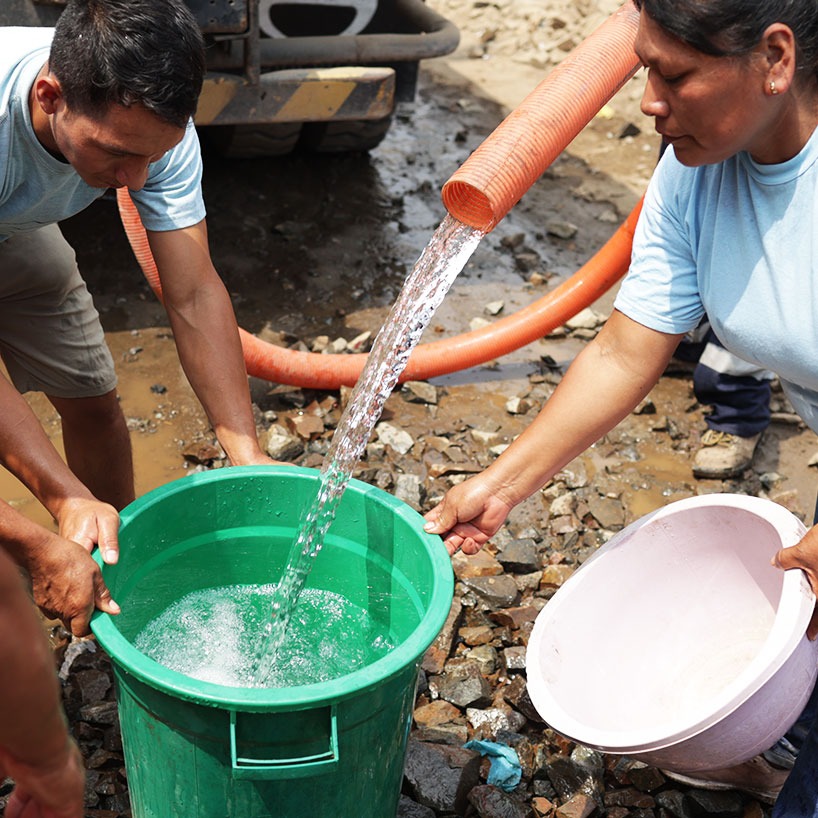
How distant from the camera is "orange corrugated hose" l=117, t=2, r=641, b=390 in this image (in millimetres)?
2422

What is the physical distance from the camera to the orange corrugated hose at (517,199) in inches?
95.3

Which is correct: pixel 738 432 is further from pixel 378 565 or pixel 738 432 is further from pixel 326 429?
pixel 378 565

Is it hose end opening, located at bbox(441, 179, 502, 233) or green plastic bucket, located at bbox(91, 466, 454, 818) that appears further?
hose end opening, located at bbox(441, 179, 502, 233)

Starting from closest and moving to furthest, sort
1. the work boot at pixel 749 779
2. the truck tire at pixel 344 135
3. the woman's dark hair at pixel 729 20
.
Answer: the woman's dark hair at pixel 729 20, the work boot at pixel 749 779, the truck tire at pixel 344 135

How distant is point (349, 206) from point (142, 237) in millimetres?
2008

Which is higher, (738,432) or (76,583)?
(76,583)

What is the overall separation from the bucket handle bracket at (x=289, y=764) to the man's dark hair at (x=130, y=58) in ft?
3.67

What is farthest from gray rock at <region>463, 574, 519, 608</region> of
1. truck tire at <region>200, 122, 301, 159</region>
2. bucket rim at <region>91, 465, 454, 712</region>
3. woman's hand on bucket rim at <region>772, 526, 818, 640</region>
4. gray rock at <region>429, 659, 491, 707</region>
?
truck tire at <region>200, 122, 301, 159</region>

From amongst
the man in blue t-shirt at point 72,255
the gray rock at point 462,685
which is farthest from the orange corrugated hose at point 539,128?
the gray rock at point 462,685

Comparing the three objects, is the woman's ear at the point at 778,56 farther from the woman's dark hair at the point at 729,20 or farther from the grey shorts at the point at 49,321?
the grey shorts at the point at 49,321

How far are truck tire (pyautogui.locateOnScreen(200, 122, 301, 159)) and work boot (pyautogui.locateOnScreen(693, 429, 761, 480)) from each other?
96.7 inches

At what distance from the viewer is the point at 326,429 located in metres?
3.54

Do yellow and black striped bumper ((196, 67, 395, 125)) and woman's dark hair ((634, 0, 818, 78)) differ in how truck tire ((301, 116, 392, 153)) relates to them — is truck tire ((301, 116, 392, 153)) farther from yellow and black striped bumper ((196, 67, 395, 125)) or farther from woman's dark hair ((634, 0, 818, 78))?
woman's dark hair ((634, 0, 818, 78))

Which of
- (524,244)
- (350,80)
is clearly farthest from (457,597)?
(524,244)
